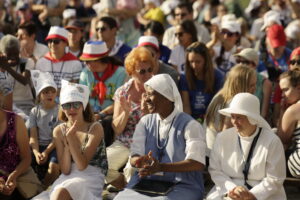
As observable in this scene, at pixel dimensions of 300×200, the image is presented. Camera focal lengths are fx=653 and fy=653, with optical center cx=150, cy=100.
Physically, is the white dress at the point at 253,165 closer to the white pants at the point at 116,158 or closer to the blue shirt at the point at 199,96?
the white pants at the point at 116,158

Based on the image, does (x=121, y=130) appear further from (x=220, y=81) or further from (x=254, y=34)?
(x=254, y=34)

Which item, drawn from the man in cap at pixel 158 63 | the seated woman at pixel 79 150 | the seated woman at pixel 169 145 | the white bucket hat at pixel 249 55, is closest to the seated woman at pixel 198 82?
the man in cap at pixel 158 63

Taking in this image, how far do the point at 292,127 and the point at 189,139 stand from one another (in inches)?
50.1

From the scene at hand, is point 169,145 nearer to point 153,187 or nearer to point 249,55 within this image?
point 153,187

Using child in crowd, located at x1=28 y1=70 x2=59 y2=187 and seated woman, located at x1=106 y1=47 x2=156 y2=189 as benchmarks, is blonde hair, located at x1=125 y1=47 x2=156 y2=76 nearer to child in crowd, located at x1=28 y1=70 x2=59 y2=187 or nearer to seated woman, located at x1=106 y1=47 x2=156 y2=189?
seated woman, located at x1=106 y1=47 x2=156 y2=189

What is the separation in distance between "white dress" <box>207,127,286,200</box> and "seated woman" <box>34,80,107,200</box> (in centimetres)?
103

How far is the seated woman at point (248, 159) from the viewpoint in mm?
5227

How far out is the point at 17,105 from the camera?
8.12m

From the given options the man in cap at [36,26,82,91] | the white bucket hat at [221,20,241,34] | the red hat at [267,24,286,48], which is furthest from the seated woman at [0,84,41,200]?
the red hat at [267,24,286,48]

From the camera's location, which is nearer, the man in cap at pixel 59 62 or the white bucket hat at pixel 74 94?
the white bucket hat at pixel 74 94

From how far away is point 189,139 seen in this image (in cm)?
546

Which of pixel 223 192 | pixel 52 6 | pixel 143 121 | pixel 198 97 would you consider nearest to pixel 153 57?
pixel 198 97

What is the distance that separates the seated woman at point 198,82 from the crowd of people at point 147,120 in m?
0.01

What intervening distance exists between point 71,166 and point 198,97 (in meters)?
2.15
